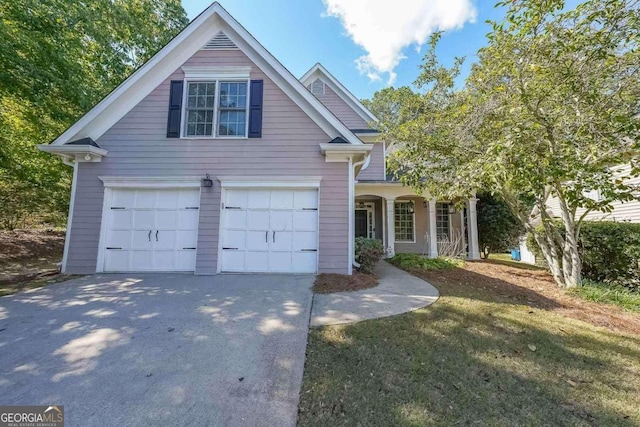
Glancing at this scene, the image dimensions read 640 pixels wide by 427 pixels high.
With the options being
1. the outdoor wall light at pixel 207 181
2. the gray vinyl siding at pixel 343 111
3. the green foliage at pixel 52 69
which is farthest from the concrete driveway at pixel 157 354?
the gray vinyl siding at pixel 343 111

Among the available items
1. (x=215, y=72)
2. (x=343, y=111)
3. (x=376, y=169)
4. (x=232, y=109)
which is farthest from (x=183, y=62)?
(x=376, y=169)

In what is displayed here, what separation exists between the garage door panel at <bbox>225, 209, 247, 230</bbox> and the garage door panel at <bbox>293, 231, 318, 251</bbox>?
54.0 inches

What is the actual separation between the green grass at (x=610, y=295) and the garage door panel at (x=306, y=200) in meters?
6.28

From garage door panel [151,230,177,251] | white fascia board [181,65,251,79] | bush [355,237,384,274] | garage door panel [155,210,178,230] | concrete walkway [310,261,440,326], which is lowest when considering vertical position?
concrete walkway [310,261,440,326]

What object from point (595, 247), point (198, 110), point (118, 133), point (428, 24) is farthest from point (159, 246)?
point (595, 247)

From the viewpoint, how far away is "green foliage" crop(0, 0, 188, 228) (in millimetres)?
7992

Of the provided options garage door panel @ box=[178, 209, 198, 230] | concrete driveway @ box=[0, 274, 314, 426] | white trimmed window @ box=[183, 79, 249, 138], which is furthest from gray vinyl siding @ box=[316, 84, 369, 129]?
concrete driveway @ box=[0, 274, 314, 426]

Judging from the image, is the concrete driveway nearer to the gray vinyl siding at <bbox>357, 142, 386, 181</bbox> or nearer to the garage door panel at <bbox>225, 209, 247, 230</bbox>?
the garage door panel at <bbox>225, 209, 247, 230</bbox>

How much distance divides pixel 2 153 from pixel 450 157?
1483cm

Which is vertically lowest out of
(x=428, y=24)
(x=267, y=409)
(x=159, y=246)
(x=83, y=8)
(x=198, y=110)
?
Result: (x=267, y=409)

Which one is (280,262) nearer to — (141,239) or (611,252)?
(141,239)

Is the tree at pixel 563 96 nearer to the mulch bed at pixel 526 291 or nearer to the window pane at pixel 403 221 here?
the mulch bed at pixel 526 291

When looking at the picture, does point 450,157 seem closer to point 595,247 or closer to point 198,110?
point 595,247

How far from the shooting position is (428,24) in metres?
8.83
